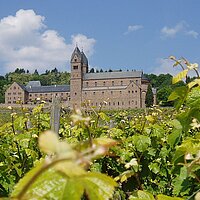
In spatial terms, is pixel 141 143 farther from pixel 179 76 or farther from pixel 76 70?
pixel 76 70

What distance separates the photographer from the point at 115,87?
86938 mm

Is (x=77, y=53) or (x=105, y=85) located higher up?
(x=77, y=53)

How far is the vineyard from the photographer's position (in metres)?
0.44

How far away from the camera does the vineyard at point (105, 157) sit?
0.44 m

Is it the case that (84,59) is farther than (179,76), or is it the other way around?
(84,59)

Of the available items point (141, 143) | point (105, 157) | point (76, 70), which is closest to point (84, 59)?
point (76, 70)

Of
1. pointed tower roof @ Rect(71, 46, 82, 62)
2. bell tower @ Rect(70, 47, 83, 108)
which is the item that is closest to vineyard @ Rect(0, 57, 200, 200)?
bell tower @ Rect(70, 47, 83, 108)

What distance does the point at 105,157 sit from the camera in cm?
376

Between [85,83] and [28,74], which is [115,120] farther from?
[28,74]

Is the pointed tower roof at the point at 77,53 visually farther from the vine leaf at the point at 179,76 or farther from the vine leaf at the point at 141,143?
the vine leaf at the point at 179,76

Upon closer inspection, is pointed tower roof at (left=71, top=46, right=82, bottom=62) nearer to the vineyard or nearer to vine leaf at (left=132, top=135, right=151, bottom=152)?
the vineyard

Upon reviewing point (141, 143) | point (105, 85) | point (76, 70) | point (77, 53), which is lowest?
point (141, 143)

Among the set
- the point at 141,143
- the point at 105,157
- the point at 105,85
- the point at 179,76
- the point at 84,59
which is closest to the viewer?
the point at 179,76

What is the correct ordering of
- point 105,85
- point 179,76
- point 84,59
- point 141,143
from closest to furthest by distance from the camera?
point 179,76
point 141,143
point 105,85
point 84,59
